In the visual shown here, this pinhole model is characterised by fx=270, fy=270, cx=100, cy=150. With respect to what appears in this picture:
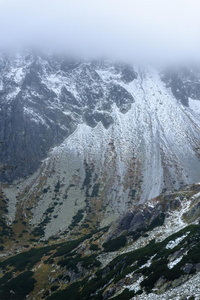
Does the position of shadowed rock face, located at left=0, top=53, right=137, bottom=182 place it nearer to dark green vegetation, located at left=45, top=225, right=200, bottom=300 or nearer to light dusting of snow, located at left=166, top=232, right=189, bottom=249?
dark green vegetation, located at left=45, top=225, right=200, bottom=300

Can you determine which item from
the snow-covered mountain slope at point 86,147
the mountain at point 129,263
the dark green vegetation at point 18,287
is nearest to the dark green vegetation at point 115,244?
the mountain at point 129,263

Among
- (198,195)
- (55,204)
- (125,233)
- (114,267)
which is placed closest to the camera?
(114,267)

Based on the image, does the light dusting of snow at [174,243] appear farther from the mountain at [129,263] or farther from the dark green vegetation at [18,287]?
the dark green vegetation at [18,287]

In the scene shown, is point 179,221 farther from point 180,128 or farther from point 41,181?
point 180,128

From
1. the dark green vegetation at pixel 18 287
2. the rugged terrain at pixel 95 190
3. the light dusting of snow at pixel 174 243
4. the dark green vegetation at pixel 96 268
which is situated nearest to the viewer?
the dark green vegetation at pixel 96 268

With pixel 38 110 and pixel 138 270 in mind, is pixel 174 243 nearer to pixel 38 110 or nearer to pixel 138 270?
pixel 138 270

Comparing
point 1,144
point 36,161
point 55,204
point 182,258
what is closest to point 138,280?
point 182,258
